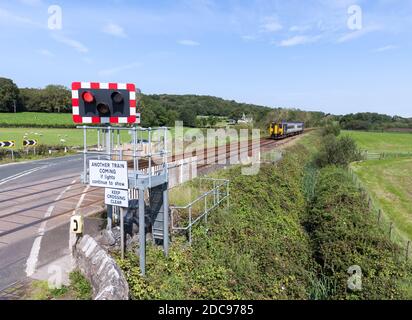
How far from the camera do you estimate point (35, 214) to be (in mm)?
10781

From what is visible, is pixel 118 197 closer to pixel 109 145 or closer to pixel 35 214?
pixel 109 145

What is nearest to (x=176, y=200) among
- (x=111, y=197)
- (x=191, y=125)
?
(x=111, y=197)

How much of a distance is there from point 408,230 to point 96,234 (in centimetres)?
1860

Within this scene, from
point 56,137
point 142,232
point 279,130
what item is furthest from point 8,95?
point 142,232

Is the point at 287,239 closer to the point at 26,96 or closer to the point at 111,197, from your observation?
the point at 111,197

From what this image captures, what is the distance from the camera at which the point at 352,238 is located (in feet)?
45.1

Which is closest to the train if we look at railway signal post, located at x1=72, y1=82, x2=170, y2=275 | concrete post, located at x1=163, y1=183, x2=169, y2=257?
concrete post, located at x1=163, y1=183, x2=169, y2=257

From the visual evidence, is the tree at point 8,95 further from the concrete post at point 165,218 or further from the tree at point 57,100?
the concrete post at point 165,218

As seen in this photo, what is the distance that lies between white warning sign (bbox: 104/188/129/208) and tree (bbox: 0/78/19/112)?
10936 cm

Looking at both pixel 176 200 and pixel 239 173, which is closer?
pixel 176 200

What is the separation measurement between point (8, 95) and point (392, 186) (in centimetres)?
10679

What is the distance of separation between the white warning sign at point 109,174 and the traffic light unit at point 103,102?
0.98 meters

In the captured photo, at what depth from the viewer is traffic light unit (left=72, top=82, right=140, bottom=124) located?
22.5 ft

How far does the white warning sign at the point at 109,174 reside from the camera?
6727mm
